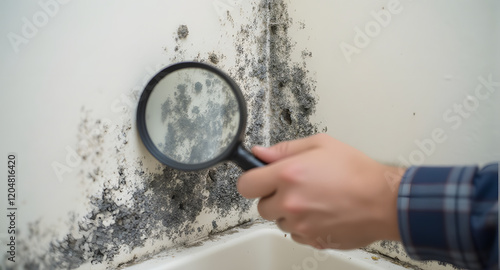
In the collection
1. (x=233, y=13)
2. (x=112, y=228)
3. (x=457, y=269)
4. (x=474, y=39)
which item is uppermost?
(x=233, y=13)

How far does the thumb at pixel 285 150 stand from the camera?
0.72m

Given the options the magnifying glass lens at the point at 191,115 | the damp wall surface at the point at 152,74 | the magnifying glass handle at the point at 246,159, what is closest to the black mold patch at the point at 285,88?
the damp wall surface at the point at 152,74

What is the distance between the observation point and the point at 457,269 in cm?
85

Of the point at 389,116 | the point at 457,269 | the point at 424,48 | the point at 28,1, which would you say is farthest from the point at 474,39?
the point at 28,1

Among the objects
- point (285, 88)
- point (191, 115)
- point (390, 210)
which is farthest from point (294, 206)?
point (285, 88)

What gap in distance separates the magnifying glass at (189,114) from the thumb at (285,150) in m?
0.10

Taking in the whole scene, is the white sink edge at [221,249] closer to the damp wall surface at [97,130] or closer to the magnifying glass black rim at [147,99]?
the damp wall surface at [97,130]

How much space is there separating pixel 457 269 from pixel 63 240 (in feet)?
2.90

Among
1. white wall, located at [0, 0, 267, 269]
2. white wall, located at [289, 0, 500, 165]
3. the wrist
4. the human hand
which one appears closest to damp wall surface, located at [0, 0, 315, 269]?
white wall, located at [0, 0, 267, 269]

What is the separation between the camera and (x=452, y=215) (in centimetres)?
56

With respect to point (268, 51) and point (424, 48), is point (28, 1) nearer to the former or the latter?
point (268, 51)

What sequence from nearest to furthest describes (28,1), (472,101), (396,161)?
(28,1) → (472,101) → (396,161)

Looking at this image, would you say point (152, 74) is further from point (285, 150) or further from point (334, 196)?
point (334, 196)

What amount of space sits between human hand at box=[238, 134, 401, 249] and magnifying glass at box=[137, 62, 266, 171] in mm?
215
